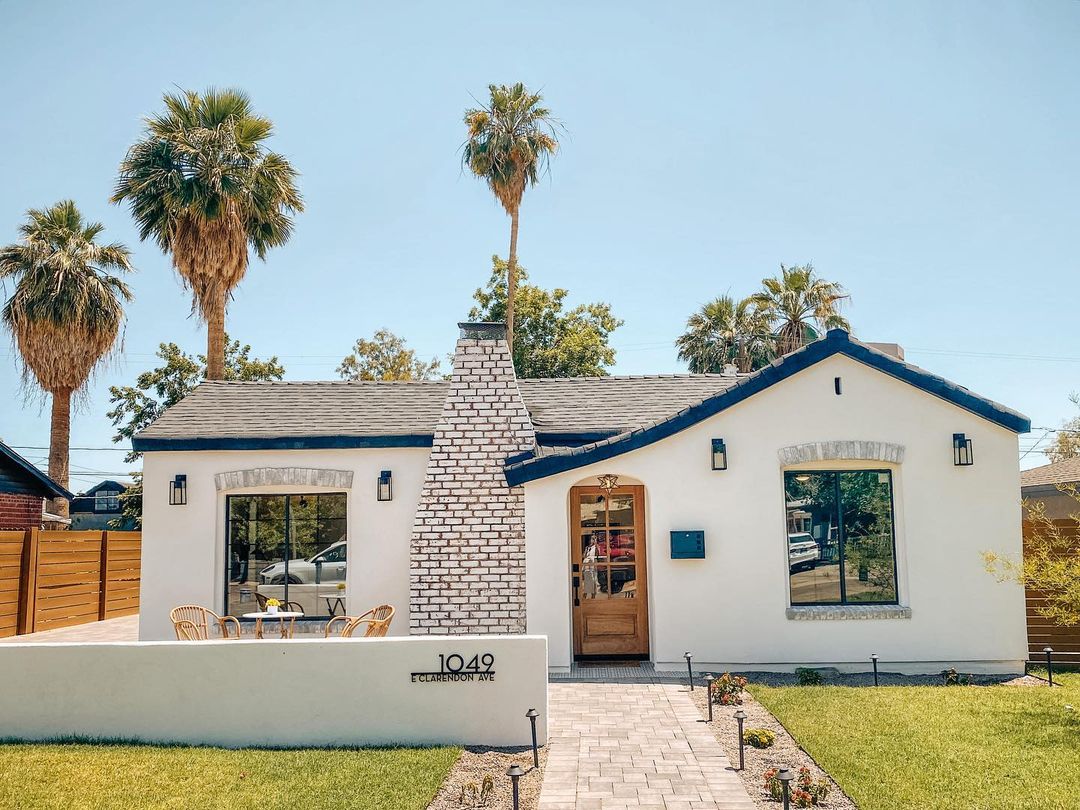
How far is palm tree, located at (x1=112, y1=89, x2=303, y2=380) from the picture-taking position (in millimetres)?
19438

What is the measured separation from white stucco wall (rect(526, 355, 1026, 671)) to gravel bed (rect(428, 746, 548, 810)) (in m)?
3.48

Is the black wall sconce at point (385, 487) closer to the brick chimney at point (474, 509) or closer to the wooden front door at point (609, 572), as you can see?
the brick chimney at point (474, 509)

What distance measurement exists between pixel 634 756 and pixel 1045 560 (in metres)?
5.65

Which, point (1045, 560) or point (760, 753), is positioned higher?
point (1045, 560)

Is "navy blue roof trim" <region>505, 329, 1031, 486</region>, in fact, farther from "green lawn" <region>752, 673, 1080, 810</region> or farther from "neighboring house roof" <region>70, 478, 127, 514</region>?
"neighboring house roof" <region>70, 478, 127, 514</region>

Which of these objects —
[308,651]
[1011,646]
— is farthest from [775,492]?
[308,651]

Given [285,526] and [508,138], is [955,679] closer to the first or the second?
[285,526]

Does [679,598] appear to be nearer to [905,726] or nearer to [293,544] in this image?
[905,726]

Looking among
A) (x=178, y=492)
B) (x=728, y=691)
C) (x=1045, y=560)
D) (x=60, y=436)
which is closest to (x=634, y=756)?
(x=728, y=691)

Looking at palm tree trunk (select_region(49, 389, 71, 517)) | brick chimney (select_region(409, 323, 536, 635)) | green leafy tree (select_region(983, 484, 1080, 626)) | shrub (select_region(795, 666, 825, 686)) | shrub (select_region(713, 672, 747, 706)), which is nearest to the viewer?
shrub (select_region(713, 672, 747, 706))

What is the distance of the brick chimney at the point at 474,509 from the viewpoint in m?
11.5

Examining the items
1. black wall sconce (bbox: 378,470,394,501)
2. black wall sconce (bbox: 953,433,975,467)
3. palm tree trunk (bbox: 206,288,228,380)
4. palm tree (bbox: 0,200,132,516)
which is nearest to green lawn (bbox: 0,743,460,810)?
black wall sconce (bbox: 378,470,394,501)

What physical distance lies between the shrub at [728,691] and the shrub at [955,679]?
2.65 metres

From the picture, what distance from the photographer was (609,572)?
12008 mm
